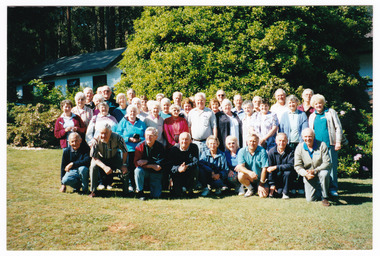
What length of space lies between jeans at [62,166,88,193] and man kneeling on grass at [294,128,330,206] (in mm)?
3545

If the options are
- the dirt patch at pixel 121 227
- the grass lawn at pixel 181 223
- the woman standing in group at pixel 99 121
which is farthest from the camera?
the woman standing in group at pixel 99 121

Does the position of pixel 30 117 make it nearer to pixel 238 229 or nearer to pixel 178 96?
pixel 178 96

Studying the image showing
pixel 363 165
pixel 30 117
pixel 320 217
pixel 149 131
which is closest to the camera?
pixel 320 217

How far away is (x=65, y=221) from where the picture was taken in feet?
13.4

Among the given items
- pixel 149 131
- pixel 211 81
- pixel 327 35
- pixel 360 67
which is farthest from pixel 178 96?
pixel 360 67

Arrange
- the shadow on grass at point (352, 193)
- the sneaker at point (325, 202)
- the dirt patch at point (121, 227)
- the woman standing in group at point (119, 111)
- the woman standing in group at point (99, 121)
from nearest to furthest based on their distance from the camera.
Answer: the dirt patch at point (121, 227) < the sneaker at point (325, 202) < the shadow on grass at point (352, 193) < the woman standing in group at point (99, 121) < the woman standing in group at point (119, 111)

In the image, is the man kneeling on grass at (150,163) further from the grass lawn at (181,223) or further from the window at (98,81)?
the window at (98,81)

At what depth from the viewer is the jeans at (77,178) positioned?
17.0 ft

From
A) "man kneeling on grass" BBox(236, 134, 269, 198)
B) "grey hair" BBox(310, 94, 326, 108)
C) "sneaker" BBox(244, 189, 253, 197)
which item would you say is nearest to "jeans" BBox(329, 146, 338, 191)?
"grey hair" BBox(310, 94, 326, 108)

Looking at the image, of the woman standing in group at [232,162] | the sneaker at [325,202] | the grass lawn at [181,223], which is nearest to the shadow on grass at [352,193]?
the grass lawn at [181,223]

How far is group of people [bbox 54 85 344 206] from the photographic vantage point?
5.09 metres

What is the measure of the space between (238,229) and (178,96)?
3027mm

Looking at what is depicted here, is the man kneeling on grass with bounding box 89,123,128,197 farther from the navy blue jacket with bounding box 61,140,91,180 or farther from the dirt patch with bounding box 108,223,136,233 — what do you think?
the dirt patch with bounding box 108,223,136,233

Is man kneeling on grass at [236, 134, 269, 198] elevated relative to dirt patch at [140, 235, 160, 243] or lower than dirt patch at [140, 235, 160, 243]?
elevated
